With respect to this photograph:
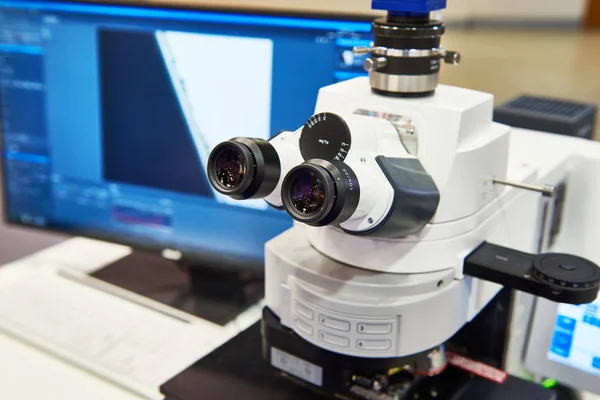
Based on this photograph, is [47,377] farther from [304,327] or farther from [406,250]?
[406,250]

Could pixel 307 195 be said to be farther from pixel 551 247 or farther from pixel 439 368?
pixel 551 247

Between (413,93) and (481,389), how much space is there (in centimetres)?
34

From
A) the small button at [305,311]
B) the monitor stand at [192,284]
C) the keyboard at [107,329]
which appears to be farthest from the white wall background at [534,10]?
the small button at [305,311]

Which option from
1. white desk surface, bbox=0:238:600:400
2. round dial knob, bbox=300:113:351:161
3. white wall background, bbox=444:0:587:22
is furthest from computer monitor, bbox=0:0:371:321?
white wall background, bbox=444:0:587:22

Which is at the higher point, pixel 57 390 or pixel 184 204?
pixel 184 204

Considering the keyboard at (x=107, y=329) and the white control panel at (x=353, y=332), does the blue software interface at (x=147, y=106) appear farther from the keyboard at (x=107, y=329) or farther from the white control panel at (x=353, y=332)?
the white control panel at (x=353, y=332)

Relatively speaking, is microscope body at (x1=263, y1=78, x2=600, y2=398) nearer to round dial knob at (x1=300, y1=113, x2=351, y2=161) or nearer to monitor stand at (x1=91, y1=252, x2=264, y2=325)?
round dial knob at (x1=300, y1=113, x2=351, y2=161)

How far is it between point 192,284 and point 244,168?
0.55 metres

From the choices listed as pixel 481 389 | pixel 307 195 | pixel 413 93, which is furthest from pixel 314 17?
pixel 481 389

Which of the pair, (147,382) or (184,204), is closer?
(147,382)

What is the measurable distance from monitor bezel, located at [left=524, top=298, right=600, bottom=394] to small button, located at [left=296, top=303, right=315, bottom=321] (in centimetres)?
33

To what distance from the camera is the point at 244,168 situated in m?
0.57

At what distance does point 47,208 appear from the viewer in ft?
3.75

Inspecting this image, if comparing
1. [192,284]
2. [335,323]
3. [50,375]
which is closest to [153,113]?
[192,284]
